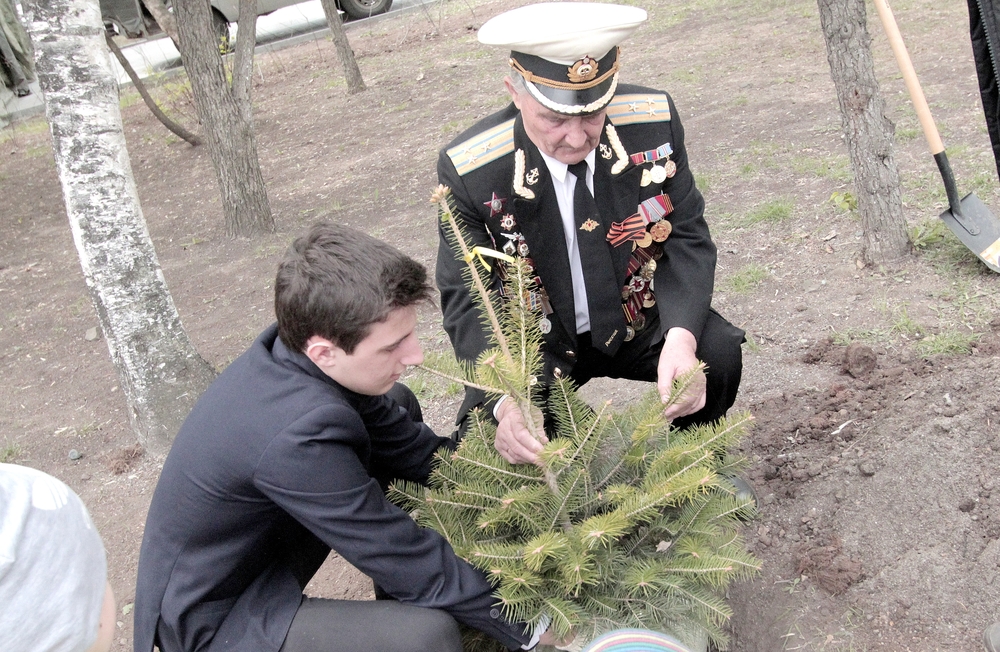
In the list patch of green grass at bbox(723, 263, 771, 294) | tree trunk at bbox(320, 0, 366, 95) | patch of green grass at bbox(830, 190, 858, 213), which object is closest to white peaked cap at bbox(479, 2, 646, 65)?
patch of green grass at bbox(723, 263, 771, 294)

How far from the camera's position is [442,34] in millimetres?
12305

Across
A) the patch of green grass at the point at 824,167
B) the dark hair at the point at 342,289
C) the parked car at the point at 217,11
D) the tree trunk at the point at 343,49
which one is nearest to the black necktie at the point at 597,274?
the dark hair at the point at 342,289

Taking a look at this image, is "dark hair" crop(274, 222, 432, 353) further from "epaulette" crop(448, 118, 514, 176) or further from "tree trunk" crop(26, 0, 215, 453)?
"tree trunk" crop(26, 0, 215, 453)

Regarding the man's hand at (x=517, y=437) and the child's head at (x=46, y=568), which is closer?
the child's head at (x=46, y=568)

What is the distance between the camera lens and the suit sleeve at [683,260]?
8.07ft

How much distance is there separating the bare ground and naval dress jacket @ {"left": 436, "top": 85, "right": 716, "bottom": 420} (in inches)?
32.1

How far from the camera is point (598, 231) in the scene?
248cm

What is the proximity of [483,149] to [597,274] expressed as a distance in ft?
1.69

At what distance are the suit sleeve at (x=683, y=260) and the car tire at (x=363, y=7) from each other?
12.7 m

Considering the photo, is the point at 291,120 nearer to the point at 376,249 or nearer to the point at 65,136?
the point at 65,136

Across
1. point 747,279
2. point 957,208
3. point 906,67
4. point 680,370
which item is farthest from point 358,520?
point 957,208

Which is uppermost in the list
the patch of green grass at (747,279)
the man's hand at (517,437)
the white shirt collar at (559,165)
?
the white shirt collar at (559,165)

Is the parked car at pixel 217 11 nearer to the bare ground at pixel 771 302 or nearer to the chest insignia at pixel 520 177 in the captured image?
the bare ground at pixel 771 302

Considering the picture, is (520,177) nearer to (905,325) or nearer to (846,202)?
(905,325)
